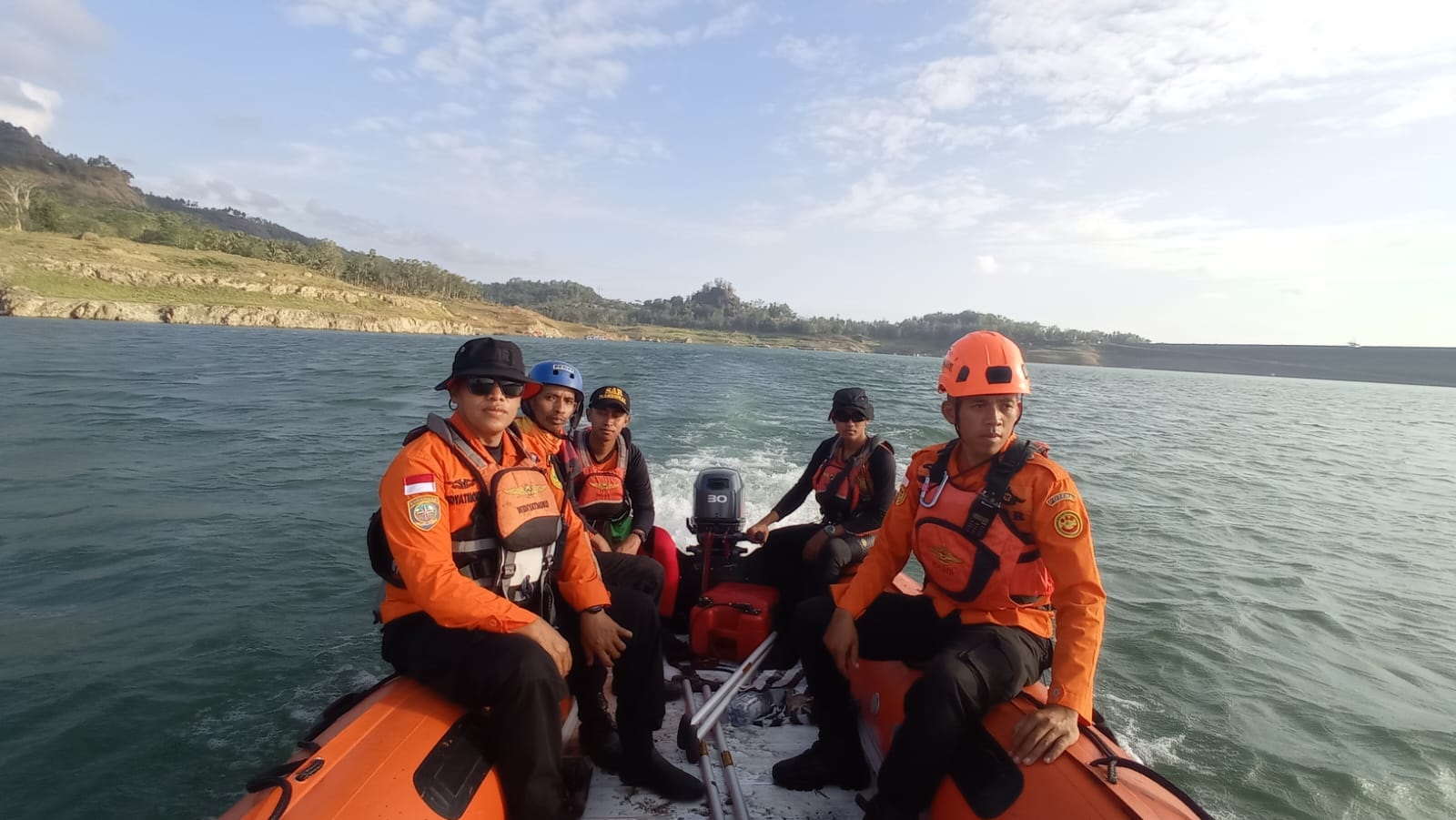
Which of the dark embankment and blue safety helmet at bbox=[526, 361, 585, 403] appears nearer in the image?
blue safety helmet at bbox=[526, 361, 585, 403]

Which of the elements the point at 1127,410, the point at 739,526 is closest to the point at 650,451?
the point at 739,526

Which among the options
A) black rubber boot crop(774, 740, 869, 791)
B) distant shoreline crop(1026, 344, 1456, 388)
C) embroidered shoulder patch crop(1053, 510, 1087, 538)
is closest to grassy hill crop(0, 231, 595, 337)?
black rubber boot crop(774, 740, 869, 791)

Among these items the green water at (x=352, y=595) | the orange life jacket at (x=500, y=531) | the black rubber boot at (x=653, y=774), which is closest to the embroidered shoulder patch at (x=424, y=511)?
the orange life jacket at (x=500, y=531)

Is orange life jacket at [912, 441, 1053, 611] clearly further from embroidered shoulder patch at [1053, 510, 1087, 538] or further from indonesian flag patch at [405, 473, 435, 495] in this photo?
indonesian flag patch at [405, 473, 435, 495]

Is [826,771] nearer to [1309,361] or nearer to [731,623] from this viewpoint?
[731,623]

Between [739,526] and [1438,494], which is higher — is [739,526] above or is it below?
above

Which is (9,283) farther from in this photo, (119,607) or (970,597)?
(970,597)

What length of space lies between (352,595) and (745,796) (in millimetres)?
4442

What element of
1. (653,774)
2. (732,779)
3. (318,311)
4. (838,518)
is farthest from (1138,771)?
(318,311)

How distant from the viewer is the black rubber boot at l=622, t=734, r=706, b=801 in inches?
112

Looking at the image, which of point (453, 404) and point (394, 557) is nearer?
point (394, 557)

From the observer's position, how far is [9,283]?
141 feet

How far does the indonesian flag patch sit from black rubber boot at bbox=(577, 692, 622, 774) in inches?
48.3

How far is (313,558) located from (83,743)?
9.42 ft
